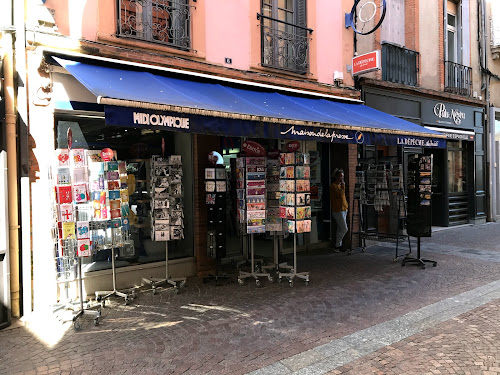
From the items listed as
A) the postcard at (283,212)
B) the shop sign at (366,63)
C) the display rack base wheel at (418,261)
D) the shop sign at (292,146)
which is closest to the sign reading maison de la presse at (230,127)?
the shop sign at (292,146)

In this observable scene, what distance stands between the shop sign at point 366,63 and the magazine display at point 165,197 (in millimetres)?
5257

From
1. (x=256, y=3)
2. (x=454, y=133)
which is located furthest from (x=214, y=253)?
(x=454, y=133)

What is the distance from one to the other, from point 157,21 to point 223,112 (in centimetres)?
276

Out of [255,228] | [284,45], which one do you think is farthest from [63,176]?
[284,45]

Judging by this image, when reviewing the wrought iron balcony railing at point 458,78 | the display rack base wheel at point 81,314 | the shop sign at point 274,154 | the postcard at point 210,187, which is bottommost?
the display rack base wheel at point 81,314

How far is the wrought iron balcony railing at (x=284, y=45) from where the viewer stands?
8.28 metres

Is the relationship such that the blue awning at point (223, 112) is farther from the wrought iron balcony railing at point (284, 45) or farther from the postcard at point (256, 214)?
the postcard at point (256, 214)

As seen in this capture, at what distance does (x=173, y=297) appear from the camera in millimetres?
6082

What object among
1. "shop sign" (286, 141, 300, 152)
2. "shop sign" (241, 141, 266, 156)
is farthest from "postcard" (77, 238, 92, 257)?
"shop sign" (286, 141, 300, 152)

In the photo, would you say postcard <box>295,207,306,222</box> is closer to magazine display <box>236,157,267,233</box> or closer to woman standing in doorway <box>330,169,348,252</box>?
magazine display <box>236,157,267,233</box>

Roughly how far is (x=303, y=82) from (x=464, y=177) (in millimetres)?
8173

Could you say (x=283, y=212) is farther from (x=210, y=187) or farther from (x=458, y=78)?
Result: (x=458, y=78)

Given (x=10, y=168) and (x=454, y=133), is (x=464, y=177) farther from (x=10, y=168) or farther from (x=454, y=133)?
(x=10, y=168)

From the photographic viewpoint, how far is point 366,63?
367 inches
